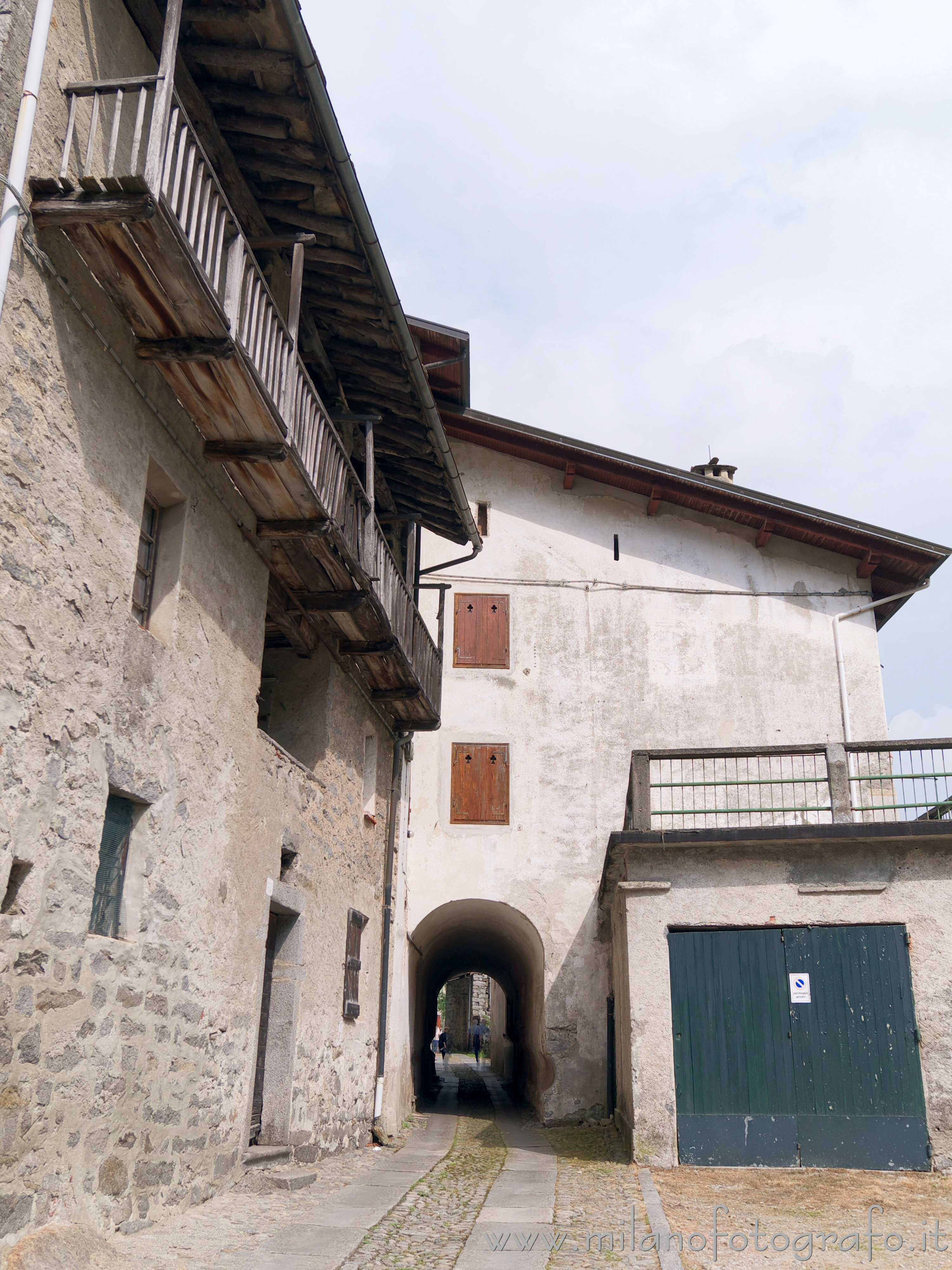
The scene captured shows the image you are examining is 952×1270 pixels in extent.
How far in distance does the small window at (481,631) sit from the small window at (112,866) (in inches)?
385

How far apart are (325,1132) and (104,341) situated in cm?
773

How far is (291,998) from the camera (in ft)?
31.1

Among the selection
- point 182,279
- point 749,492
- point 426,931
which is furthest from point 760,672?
point 182,279

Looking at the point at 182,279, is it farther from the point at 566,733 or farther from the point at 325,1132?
the point at 566,733

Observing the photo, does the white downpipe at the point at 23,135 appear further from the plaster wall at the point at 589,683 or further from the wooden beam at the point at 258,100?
the plaster wall at the point at 589,683

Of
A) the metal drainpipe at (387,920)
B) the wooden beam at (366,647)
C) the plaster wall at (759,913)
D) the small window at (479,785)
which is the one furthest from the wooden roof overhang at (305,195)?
the plaster wall at (759,913)

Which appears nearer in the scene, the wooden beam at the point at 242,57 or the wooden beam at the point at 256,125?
the wooden beam at the point at 242,57

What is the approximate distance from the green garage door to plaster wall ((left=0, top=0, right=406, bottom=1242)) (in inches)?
153

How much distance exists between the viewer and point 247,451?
750cm

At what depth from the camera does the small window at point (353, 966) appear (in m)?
11.2

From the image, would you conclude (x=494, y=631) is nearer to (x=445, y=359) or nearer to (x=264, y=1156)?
(x=445, y=359)

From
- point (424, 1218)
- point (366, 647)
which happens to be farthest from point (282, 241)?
point (424, 1218)

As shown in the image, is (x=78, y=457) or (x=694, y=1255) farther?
(x=694, y=1255)

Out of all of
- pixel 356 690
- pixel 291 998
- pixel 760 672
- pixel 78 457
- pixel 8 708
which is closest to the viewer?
pixel 8 708
